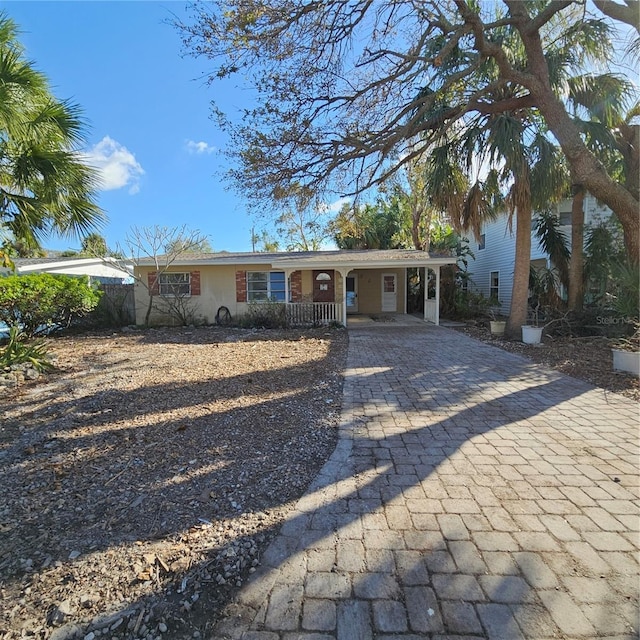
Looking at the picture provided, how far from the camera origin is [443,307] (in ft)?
55.1

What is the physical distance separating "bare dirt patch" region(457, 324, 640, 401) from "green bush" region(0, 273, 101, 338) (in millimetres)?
12041

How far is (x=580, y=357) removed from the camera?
7707 mm

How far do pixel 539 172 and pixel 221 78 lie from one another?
24.8 ft

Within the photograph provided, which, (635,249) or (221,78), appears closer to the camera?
(221,78)

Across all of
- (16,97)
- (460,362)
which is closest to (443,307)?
(460,362)

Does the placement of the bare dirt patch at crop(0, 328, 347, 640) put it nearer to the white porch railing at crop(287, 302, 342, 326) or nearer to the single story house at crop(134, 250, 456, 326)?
the white porch railing at crop(287, 302, 342, 326)

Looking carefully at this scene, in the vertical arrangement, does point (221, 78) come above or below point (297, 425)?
above

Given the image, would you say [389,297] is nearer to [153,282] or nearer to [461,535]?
[153,282]

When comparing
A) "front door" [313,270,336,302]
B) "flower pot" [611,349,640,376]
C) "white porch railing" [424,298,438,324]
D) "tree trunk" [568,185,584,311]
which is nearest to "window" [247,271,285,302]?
"front door" [313,270,336,302]

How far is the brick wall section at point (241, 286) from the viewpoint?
15.2 meters

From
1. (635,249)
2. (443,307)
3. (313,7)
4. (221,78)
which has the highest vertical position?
(313,7)

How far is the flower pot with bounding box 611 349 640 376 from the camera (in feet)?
19.9

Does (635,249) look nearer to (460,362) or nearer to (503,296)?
(460,362)

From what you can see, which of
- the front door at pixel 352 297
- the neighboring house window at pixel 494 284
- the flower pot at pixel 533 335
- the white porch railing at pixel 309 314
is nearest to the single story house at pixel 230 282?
the white porch railing at pixel 309 314
